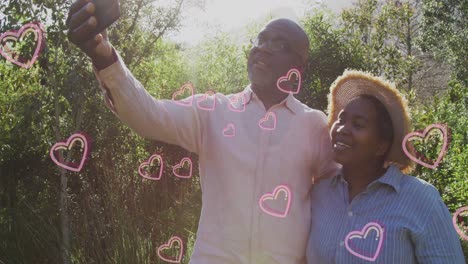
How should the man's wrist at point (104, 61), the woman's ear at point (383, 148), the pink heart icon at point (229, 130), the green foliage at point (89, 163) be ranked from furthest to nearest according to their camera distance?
the green foliage at point (89, 163) < the woman's ear at point (383, 148) < the pink heart icon at point (229, 130) < the man's wrist at point (104, 61)

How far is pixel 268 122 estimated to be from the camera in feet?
8.95

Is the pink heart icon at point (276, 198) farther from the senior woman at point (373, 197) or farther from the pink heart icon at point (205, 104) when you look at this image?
the pink heart icon at point (205, 104)

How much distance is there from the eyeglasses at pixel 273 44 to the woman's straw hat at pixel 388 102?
1.36 feet

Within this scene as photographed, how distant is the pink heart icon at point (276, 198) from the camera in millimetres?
2541

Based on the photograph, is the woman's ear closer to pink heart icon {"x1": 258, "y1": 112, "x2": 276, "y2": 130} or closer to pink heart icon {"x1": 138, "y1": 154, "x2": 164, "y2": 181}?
pink heart icon {"x1": 258, "y1": 112, "x2": 276, "y2": 130}

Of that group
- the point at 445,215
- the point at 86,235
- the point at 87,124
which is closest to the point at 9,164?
the point at 87,124

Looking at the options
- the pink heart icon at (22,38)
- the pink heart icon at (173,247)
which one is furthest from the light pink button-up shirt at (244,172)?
the pink heart icon at (22,38)

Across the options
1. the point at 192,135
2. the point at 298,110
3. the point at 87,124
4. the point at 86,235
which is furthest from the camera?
the point at 87,124

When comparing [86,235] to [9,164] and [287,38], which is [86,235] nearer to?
[9,164]

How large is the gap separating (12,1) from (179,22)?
97.1 inches

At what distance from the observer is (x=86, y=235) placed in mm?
5402

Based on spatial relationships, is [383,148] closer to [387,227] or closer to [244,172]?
[387,227]

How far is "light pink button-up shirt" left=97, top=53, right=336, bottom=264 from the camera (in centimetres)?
253

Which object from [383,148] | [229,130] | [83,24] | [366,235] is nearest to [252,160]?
[229,130]
